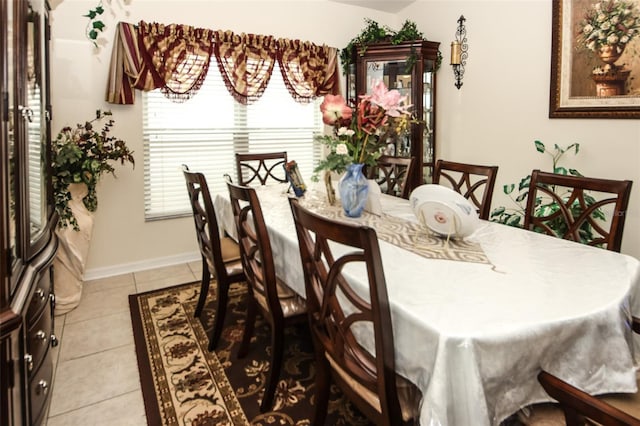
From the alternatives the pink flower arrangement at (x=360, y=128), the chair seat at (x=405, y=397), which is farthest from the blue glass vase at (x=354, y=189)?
the chair seat at (x=405, y=397)

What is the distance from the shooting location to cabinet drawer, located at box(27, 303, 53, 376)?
1.47 m

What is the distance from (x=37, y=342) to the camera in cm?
160

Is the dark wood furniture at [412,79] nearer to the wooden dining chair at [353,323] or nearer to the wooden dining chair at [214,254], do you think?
the wooden dining chair at [214,254]

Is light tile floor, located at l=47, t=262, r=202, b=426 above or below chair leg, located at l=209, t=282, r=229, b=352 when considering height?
below

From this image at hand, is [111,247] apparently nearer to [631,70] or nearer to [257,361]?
[257,361]

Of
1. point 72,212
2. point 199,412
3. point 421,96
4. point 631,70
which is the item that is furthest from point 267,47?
point 199,412

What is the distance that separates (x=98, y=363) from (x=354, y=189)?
1.67 meters

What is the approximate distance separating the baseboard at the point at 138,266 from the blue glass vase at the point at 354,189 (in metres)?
2.38

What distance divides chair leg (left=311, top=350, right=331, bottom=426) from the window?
9.05 feet

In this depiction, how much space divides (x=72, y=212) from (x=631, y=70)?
3.97 m

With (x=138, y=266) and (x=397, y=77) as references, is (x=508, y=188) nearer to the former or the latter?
(x=397, y=77)

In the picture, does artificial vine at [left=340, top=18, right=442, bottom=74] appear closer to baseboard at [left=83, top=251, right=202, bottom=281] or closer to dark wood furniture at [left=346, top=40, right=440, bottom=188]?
dark wood furniture at [left=346, top=40, right=440, bottom=188]

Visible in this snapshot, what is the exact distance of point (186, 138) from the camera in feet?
12.8

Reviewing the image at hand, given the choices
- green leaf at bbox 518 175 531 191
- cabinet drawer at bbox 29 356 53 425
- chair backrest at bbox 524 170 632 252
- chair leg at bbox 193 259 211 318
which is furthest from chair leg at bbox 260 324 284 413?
green leaf at bbox 518 175 531 191
